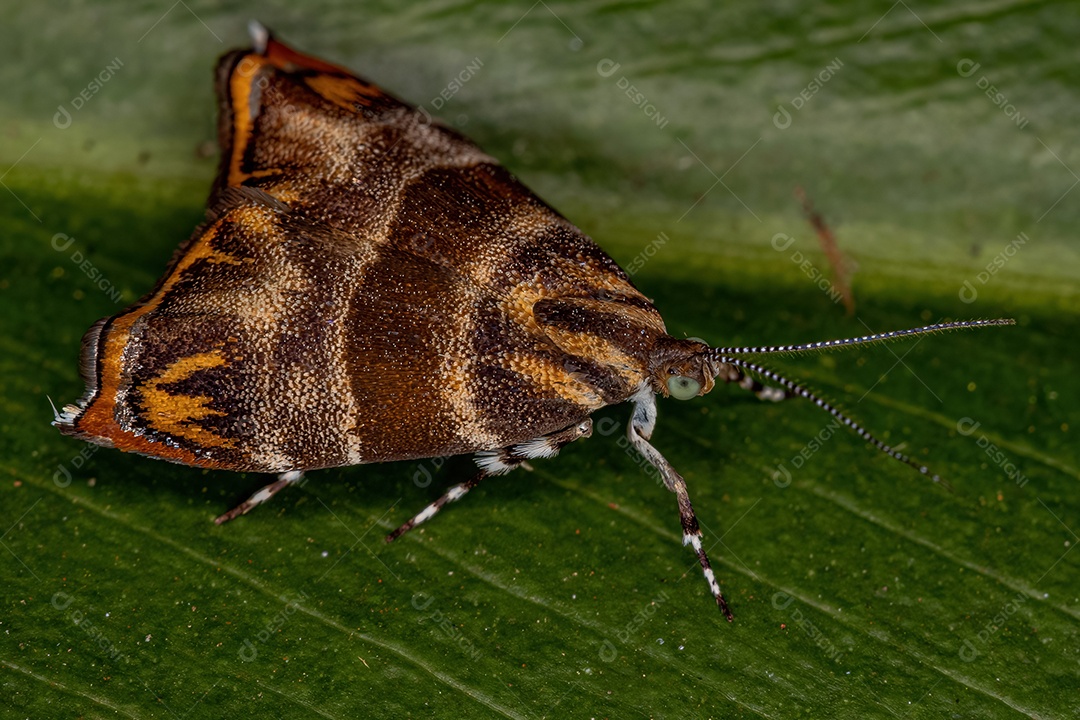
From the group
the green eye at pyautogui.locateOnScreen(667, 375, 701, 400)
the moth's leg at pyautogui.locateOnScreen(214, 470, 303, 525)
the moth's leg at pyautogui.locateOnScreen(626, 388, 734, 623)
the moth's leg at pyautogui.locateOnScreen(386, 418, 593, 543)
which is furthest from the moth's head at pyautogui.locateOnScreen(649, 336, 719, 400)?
the moth's leg at pyautogui.locateOnScreen(214, 470, 303, 525)

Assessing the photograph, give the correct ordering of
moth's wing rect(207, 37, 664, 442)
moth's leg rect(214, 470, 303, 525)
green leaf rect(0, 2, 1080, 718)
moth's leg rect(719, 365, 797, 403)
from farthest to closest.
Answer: moth's leg rect(719, 365, 797, 403), moth's leg rect(214, 470, 303, 525), moth's wing rect(207, 37, 664, 442), green leaf rect(0, 2, 1080, 718)

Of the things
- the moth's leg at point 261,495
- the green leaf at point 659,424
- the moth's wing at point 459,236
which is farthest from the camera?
the moth's leg at point 261,495

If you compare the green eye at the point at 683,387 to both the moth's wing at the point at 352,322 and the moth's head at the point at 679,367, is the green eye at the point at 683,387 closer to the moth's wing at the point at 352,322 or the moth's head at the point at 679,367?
the moth's head at the point at 679,367

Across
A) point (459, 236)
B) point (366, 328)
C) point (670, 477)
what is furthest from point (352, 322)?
point (670, 477)

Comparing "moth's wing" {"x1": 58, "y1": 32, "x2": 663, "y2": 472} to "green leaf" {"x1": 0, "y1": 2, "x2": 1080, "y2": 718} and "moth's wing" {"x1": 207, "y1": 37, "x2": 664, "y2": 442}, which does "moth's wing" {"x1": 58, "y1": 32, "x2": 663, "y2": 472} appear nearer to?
"moth's wing" {"x1": 207, "y1": 37, "x2": 664, "y2": 442}

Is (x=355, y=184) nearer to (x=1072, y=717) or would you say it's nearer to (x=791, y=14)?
(x=791, y=14)

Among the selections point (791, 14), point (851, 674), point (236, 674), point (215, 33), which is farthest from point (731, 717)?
point (215, 33)

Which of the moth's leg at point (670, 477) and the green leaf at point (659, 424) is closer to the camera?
the green leaf at point (659, 424)

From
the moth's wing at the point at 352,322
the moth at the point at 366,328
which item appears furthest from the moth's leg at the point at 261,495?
the moth's wing at the point at 352,322
